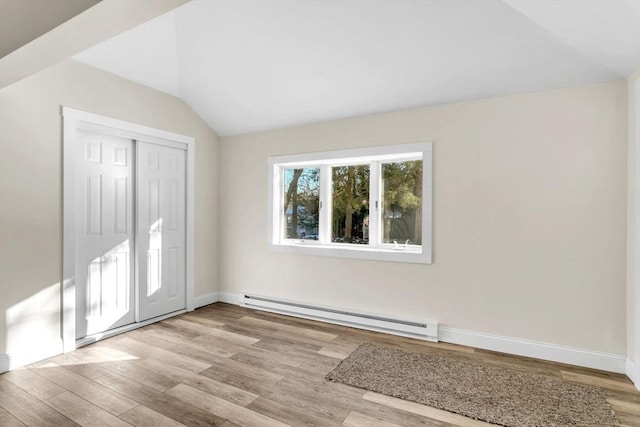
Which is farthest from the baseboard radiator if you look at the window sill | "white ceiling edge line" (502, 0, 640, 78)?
"white ceiling edge line" (502, 0, 640, 78)

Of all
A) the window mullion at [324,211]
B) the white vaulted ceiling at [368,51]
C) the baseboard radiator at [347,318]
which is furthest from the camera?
the window mullion at [324,211]

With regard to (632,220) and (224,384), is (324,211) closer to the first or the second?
Result: (224,384)

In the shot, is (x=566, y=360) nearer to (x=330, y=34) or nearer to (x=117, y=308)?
(x=330, y=34)

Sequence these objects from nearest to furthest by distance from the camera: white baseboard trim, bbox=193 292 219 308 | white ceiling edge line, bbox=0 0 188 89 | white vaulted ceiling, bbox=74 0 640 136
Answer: white ceiling edge line, bbox=0 0 188 89, white vaulted ceiling, bbox=74 0 640 136, white baseboard trim, bbox=193 292 219 308

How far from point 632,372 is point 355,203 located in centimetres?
266

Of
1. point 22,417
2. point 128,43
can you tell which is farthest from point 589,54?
point 22,417

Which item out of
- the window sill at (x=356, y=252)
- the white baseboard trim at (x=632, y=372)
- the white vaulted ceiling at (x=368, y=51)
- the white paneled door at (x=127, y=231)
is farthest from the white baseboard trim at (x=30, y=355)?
the white baseboard trim at (x=632, y=372)

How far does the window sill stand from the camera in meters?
3.26

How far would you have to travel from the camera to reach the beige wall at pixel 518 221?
2561mm

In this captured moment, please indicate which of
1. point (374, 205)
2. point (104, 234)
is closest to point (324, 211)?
point (374, 205)

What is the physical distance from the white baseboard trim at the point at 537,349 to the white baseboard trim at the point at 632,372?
0.14 ft

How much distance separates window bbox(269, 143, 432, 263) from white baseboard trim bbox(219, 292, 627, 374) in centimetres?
76

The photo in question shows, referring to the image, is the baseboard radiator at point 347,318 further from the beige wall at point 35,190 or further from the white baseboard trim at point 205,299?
the beige wall at point 35,190

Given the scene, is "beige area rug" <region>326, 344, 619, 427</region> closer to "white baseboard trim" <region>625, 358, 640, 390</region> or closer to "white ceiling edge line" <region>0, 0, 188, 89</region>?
"white baseboard trim" <region>625, 358, 640, 390</region>
